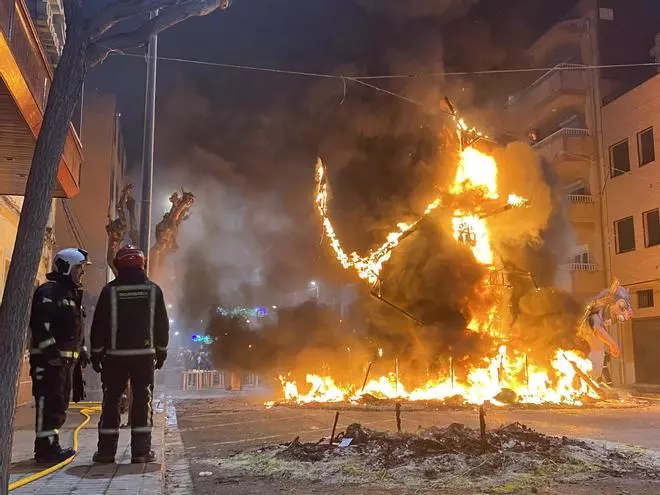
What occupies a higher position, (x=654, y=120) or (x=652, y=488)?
(x=654, y=120)

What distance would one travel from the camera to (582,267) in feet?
83.3

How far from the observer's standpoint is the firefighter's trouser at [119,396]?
215 inches

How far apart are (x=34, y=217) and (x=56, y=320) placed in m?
2.50

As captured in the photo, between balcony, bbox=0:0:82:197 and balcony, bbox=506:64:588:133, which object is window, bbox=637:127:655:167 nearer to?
balcony, bbox=506:64:588:133

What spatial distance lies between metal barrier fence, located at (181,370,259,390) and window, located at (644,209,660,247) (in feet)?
48.6

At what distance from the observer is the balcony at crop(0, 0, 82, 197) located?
18.1 feet

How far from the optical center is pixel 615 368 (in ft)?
79.3

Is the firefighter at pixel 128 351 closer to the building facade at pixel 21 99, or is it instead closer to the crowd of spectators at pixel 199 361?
the building facade at pixel 21 99

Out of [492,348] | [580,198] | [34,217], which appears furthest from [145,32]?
[580,198]

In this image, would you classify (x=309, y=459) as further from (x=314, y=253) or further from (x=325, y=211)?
(x=314, y=253)

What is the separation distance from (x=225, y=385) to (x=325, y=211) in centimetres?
736

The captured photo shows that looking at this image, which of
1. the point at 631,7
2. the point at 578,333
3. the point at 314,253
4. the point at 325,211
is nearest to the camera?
the point at 578,333

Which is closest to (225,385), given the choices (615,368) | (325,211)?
(325,211)

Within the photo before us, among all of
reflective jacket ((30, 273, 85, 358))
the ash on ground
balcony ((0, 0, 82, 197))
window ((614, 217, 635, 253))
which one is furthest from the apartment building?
reflective jacket ((30, 273, 85, 358))
